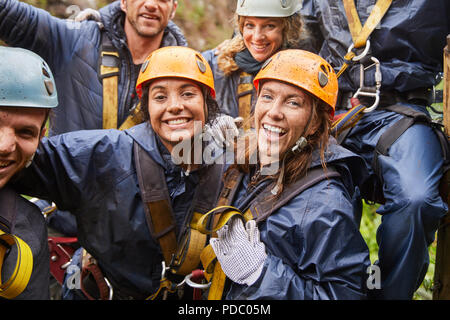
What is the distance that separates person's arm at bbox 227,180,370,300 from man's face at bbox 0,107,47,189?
1679 mm

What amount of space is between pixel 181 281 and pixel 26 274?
142cm

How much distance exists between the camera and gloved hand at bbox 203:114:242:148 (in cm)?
382

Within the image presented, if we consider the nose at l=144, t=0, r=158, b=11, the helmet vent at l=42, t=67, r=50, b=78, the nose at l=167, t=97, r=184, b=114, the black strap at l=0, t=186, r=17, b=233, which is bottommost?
the black strap at l=0, t=186, r=17, b=233

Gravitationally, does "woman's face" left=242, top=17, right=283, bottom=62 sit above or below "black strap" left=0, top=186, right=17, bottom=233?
above

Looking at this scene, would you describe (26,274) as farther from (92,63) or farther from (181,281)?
(92,63)

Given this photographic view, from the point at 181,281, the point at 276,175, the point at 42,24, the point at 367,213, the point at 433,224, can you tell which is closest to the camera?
the point at 276,175

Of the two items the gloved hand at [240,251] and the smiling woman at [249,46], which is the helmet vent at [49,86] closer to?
the gloved hand at [240,251]

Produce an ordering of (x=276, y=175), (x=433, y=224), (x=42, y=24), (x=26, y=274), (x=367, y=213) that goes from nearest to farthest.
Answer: (x=26, y=274) → (x=276, y=175) → (x=433, y=224) → (x=42, y=24) → (x=367, y=213)

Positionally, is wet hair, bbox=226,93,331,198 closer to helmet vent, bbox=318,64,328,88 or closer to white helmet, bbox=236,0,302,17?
helmet vent, bbox=318,64,328,88

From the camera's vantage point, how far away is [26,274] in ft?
9.45

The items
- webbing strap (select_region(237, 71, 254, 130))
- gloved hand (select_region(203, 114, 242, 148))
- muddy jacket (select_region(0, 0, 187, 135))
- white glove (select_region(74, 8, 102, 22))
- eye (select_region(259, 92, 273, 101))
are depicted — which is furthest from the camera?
white glove (select_region(74, 8, 102, 22))

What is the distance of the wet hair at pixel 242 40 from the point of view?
4.52 meters

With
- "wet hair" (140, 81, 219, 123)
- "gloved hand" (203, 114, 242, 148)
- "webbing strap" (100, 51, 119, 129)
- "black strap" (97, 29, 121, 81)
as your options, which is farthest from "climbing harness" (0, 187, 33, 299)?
"black strap" (97, 29, 121, 81)

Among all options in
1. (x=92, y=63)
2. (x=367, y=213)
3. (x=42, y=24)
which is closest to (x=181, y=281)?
(x=92, y=63)
